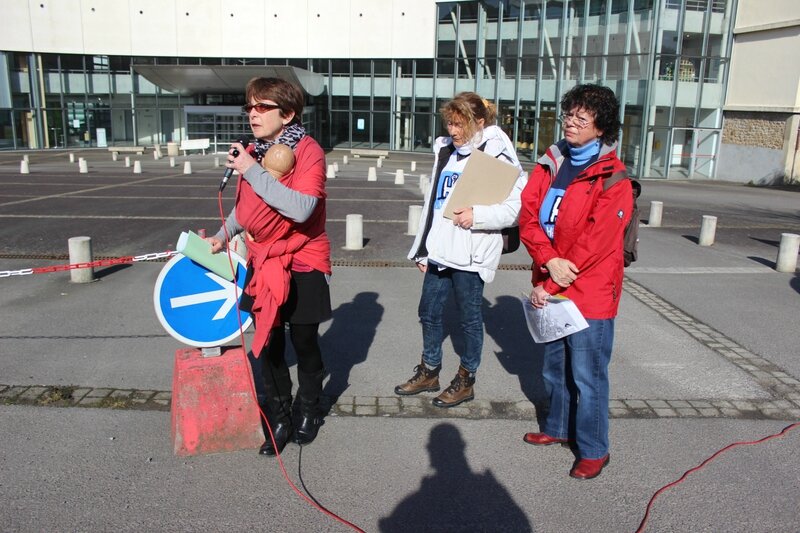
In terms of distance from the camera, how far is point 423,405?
4375 millimetres

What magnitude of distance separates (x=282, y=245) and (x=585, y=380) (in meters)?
1.78

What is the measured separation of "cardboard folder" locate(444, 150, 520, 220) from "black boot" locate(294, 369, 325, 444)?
1.28m

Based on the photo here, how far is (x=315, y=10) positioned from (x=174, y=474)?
126ft

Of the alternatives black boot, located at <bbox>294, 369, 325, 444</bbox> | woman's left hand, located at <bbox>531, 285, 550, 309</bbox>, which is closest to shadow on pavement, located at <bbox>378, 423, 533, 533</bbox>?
black boot, located at <bbox>294, 369, 325, 444</bbox>

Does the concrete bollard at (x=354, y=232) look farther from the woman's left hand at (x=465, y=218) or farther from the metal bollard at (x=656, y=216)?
the metal bollard at (x=656, y=216)

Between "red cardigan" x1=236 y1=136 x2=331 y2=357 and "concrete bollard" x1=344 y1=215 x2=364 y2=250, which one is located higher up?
"red cardigan" x1=236 y1=136 x2=331 y2=357

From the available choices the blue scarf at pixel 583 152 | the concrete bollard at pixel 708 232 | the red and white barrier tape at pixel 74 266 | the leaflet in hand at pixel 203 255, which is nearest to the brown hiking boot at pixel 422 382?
the leaflet in hand at pixel 203 255

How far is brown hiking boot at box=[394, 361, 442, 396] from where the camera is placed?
4.51m

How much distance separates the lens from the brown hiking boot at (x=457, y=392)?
4320 mm

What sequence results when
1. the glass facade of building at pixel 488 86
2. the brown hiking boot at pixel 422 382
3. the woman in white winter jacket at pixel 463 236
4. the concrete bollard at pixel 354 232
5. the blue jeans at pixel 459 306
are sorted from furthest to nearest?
the glass facade of building at pixel 488 86 < the concrete bollard at pixel 354 232 < the brown hiking boot at pixel 422 382 < the blue jeans at pixel 459 306 < the woman in white winter jacket at pixel 463 236

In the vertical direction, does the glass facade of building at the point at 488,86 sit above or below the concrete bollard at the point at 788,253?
above

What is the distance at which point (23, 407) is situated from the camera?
13.8 feet

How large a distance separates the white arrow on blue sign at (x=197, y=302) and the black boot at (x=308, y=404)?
50 centimetres

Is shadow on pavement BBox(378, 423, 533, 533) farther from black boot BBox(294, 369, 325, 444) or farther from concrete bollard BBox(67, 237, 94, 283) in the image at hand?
concrete bollard BBox(67, 237, 94, 283)
